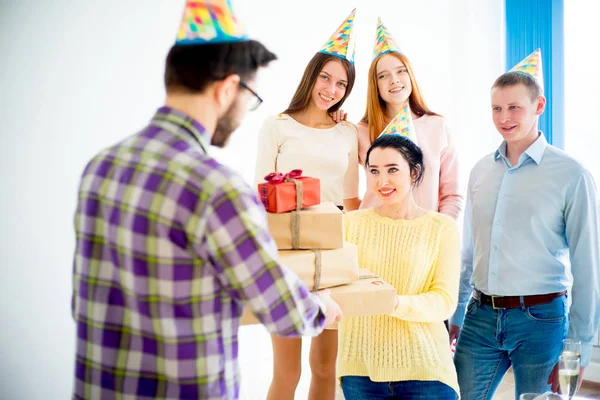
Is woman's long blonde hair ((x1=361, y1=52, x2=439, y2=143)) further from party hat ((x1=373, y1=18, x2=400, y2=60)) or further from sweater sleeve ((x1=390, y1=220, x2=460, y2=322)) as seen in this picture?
sweater sleeve ((x1=390, y1=220, x2=460, y2=322))

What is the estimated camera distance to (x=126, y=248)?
3.53ft

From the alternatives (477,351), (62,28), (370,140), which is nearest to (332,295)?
(477,351)

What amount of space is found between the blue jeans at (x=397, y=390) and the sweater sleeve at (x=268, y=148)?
92cm

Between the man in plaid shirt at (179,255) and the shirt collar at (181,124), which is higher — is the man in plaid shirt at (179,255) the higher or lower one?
the lower one

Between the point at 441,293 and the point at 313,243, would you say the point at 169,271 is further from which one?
the point at 441,293

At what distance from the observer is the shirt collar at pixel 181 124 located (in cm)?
114

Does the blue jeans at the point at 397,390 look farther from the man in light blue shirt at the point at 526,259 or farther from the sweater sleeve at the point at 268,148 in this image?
the sweater sleeve at the point at 268,148

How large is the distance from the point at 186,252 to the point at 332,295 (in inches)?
23.3

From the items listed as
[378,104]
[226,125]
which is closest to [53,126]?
[378,104]

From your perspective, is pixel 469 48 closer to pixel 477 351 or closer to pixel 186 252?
pixel 477 351

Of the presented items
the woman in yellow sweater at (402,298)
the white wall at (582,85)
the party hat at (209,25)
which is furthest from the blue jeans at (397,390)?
the white wall at (582,85)

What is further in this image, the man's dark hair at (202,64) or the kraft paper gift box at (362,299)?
the kraft paper gift box at (362,299)

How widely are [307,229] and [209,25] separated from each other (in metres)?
0.61

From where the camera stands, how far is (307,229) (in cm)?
159
